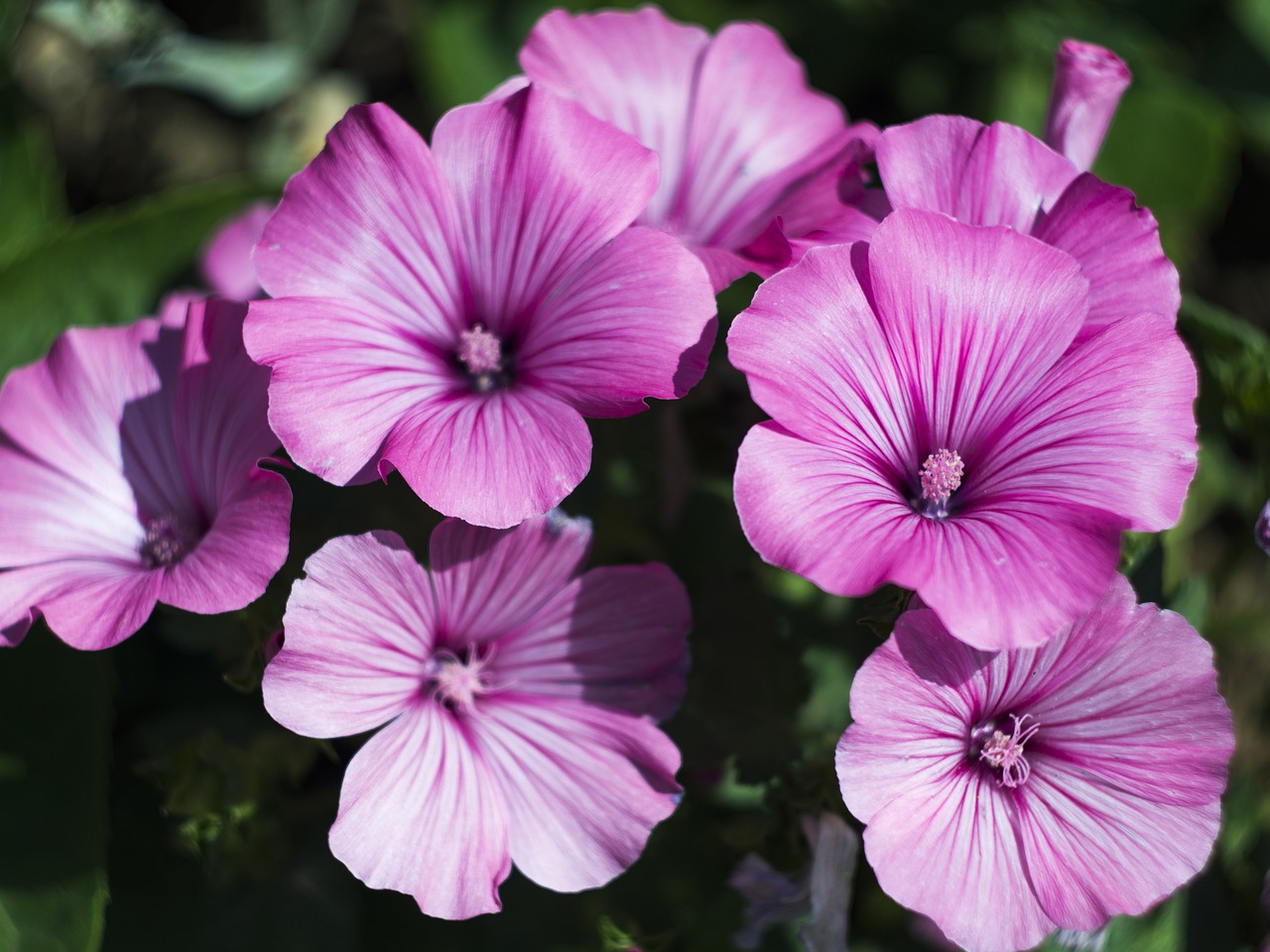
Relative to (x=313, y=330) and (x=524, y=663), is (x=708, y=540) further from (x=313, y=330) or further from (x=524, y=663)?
(x=313, y=330)

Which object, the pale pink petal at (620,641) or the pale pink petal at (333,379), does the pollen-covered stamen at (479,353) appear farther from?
the pale pink petal at (620,641)

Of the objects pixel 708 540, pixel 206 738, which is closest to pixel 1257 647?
pixel 708 540

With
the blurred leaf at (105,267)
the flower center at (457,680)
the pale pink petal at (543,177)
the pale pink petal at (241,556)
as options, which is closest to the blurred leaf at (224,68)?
the blurred leaf at (105,267)

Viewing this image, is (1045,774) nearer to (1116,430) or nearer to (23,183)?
(1116,430)

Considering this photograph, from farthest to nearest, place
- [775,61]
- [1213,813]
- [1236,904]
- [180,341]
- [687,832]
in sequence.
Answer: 1. [1236,904]
2. [687,832]
3. [775,61]
4. [180,341]
5. [1213,813]

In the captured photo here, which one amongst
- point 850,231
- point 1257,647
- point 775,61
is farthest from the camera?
point 1257,647

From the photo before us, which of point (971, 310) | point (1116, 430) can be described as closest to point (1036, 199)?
point (971, 310)

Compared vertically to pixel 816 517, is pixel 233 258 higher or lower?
lower

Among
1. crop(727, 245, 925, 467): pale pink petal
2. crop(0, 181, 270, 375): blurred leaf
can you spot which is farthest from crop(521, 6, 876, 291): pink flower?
crop(0, 181, 270, 375): blurred leaf
